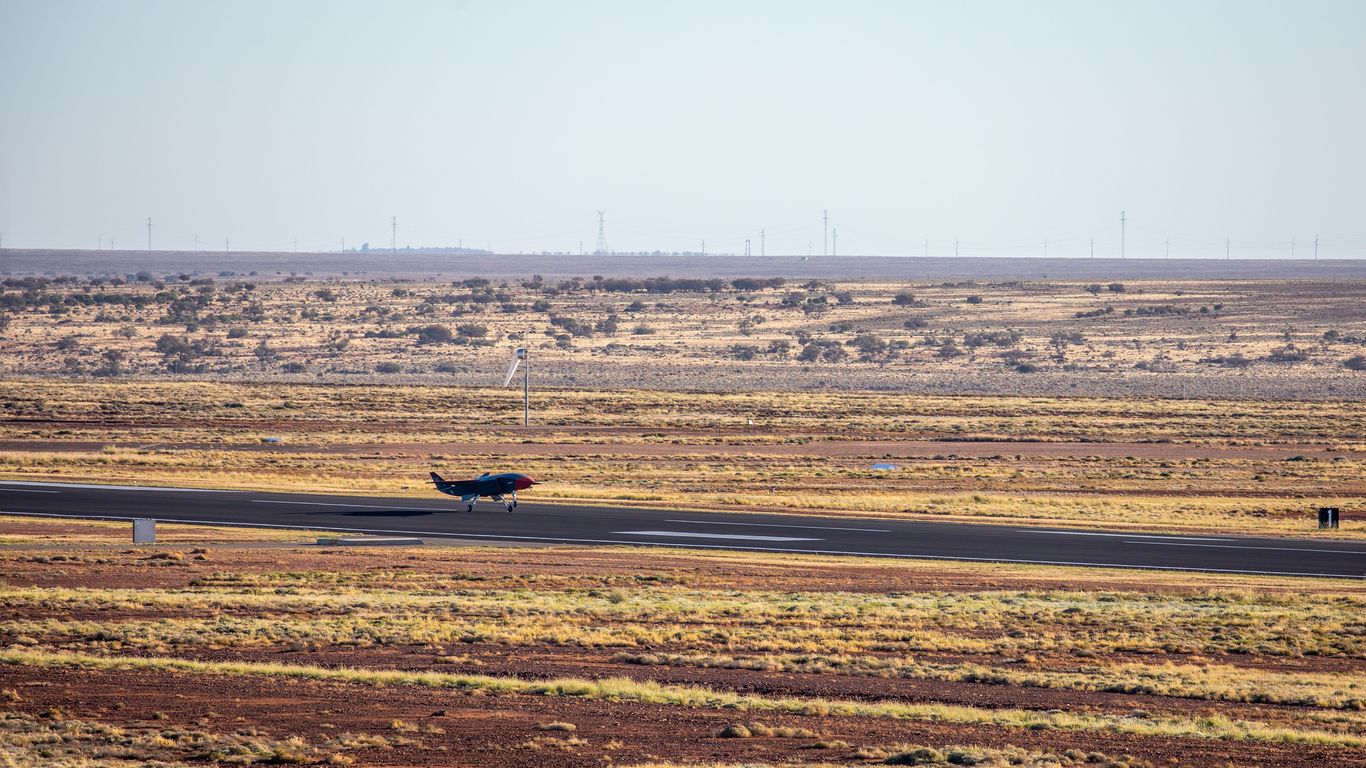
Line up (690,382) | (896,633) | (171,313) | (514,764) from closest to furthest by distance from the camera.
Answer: (514,764)
(896,633)
(690,382)
(171,313)

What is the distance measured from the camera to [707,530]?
35.0 metres

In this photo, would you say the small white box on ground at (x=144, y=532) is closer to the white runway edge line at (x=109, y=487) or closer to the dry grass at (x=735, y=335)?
the white runway edge line at (x=109, y=487)

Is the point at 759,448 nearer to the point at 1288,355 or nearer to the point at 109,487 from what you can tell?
the point at 109,487

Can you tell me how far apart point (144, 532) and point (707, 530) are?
13032 millimetres

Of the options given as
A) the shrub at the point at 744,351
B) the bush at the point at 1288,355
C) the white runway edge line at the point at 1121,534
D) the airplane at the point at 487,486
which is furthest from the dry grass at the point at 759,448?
the shrub at the point at 744,351

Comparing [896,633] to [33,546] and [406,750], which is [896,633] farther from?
[33,546]

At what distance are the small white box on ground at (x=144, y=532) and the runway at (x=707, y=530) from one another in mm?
3693

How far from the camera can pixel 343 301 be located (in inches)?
5285

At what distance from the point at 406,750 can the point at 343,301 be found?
405 feet

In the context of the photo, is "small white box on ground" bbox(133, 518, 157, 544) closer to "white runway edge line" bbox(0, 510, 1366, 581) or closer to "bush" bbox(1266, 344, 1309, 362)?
"white runway edge line" bbox(0, 510, 1366, 581)

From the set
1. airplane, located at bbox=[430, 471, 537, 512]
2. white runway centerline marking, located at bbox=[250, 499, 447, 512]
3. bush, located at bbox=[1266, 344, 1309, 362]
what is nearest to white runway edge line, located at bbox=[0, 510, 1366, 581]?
airplane, located at bbox=[430, 471, 537, 512]

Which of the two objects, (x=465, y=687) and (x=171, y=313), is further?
(x=171, y=313)

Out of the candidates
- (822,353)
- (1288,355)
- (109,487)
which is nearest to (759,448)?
(109,487)

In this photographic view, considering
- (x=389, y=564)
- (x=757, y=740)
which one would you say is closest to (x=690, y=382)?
(x=389, y=564)
